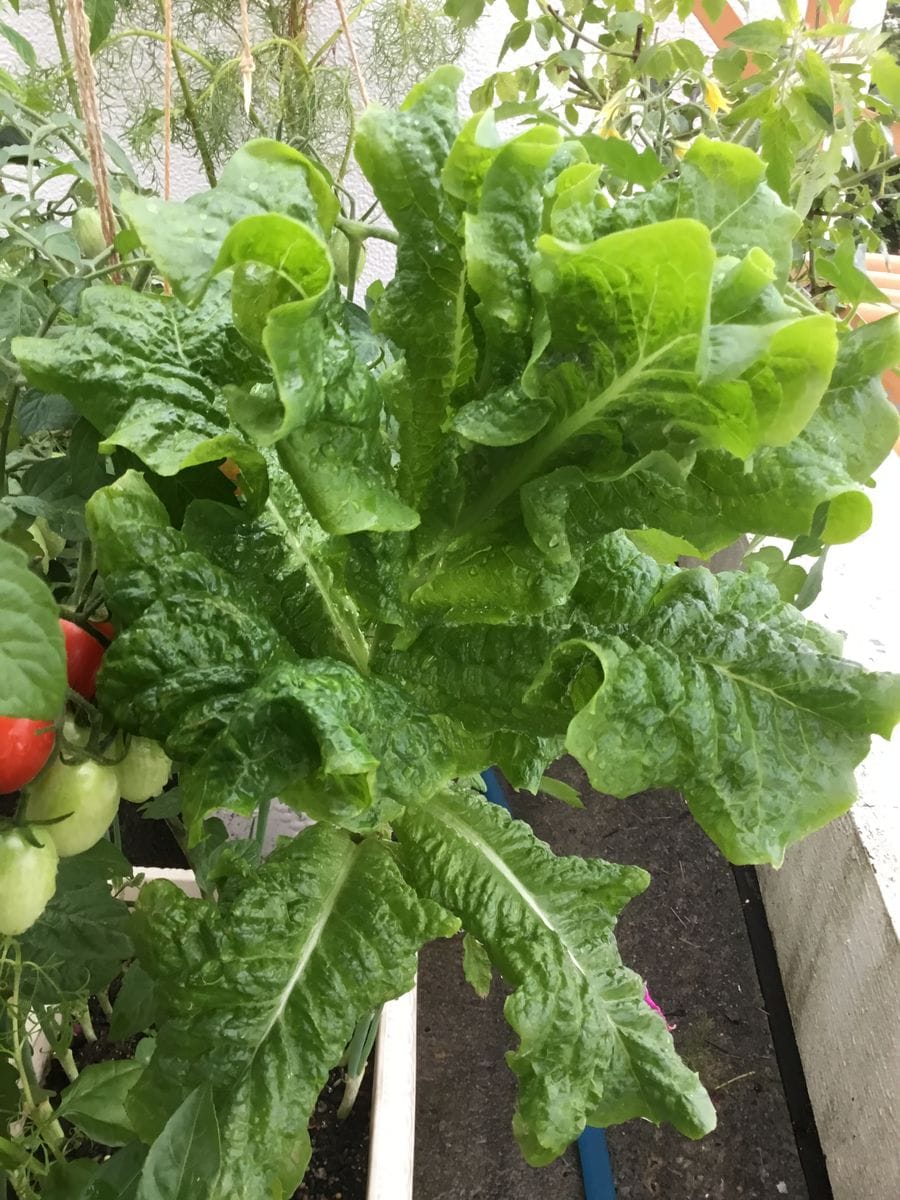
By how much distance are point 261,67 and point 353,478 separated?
111cm

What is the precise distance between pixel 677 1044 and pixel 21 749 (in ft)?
3.66

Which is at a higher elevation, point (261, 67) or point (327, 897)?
point (261, 67)

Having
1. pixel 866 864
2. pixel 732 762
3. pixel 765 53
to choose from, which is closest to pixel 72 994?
pixel 732 762

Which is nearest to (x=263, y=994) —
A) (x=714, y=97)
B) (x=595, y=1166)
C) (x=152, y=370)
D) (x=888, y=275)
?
(x=152, y=370)

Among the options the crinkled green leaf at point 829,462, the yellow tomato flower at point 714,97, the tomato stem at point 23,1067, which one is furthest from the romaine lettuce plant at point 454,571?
the yellow tomato flower at point 714,97

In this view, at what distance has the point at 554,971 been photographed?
20.7 inches

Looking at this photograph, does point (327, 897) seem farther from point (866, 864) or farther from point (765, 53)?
point (765, 53)

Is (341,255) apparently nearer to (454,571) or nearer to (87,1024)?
(454,571)

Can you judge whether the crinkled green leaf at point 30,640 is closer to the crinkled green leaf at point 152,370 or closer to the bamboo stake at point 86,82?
the crinkled green leaf at point 152,370

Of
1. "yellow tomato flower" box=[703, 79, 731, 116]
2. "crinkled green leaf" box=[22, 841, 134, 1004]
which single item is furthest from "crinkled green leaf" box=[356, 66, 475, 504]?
"yellow tomato flower" box=[703, 79, 731, 116]

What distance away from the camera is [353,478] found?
1.31 feet

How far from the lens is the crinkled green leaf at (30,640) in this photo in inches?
12.1

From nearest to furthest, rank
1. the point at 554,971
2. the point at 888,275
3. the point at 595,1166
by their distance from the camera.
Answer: the point at 554,971 → the point at 595,1166 → the point at 888,275

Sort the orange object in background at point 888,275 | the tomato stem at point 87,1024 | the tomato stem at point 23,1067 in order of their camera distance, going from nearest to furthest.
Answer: the tomato stem at point 23,1067, the tomato stem at point 87,1024, the orange object in background at point 888,275
